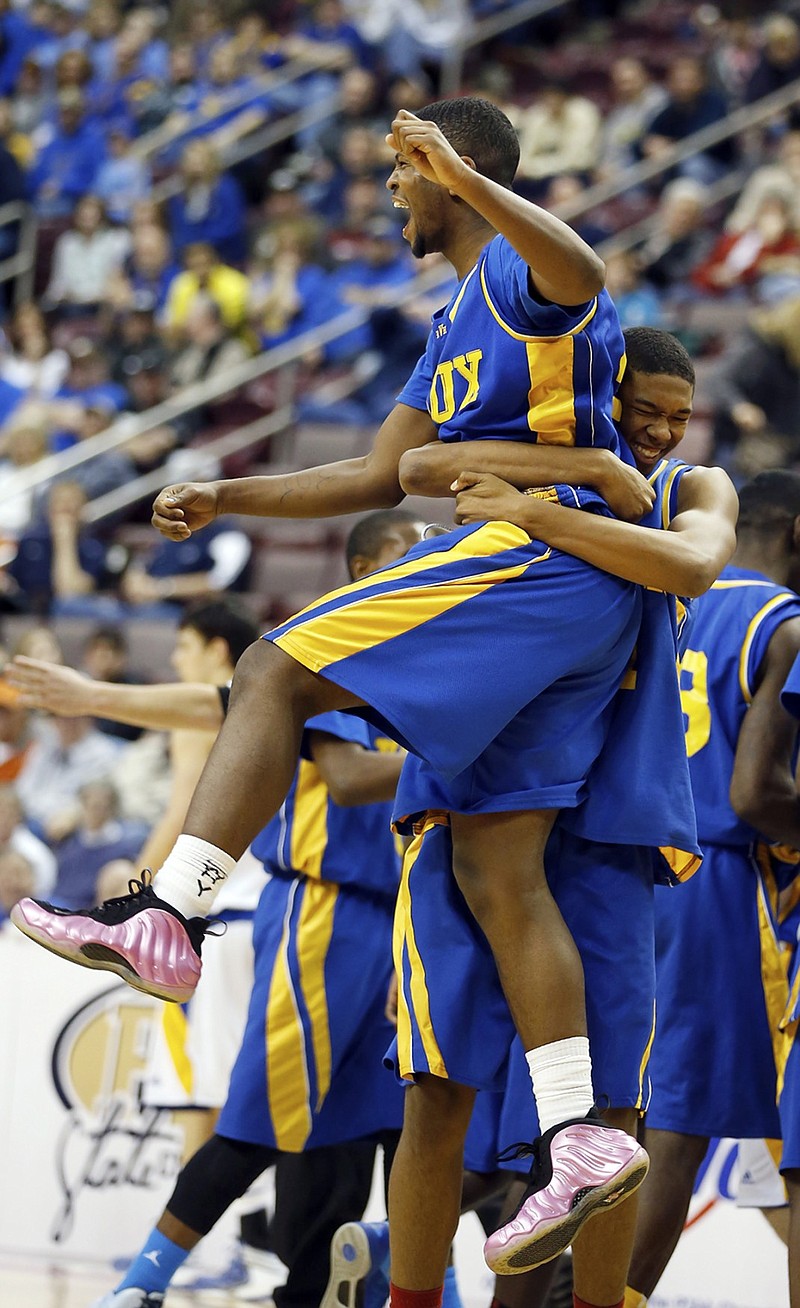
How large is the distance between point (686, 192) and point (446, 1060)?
8.73m

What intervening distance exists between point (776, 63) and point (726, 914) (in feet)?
30.5

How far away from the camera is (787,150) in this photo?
10.7 meters

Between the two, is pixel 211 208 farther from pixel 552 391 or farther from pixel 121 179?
pixel 552 391

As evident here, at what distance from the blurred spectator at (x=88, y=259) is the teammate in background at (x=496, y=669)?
10.6 m

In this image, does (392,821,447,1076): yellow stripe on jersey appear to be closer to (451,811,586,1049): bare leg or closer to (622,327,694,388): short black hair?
(451,811,586,1049): bare leg

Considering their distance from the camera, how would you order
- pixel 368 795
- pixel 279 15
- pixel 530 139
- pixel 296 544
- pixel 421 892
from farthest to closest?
1. pixel 279 15
2. pixel 530 139
3. pixel 296 544
4. pixel 368 795
5. pixel 421 892

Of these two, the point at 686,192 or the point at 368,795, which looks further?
the point at 686,192

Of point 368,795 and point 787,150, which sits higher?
point 787,150

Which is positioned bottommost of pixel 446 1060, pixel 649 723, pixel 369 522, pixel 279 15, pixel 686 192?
pixel 446 1060

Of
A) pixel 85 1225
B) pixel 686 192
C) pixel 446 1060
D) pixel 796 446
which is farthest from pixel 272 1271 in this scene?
pixel 686 192

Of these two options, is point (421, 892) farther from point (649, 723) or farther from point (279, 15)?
point (279, 15)

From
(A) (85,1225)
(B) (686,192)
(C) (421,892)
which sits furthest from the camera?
(B) (686,192)

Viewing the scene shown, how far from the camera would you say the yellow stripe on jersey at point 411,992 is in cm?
328

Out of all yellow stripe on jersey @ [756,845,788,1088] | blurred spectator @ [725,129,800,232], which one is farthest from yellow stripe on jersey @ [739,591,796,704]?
blurred spectator @ [725,129,800,232]
